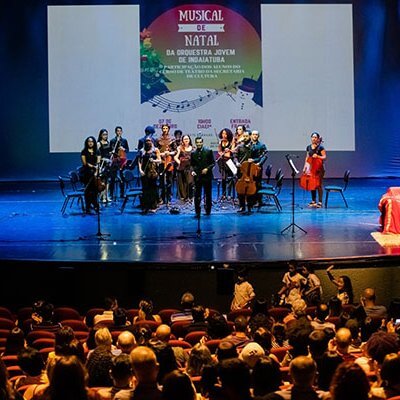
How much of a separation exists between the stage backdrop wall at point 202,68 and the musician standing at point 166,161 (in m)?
4.44

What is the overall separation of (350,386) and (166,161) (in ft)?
37.8

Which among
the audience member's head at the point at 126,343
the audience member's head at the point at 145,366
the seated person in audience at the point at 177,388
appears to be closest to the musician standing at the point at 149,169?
the audience member's head at the point at 126,343

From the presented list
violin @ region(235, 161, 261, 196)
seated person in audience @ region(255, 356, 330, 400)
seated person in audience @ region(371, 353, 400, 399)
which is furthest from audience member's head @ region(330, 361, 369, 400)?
violin @ region(235, 161, 261, 196)

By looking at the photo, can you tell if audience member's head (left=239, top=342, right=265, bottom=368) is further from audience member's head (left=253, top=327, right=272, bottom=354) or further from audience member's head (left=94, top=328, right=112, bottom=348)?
audience member's head (left=94, top=328, right=112, bottom=348)

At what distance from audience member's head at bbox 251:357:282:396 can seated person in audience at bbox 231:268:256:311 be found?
14.6 feet

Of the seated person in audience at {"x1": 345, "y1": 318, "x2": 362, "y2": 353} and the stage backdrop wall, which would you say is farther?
the stage backdrop wall

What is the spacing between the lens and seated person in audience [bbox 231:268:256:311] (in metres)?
8.74

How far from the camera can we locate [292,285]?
8.77m

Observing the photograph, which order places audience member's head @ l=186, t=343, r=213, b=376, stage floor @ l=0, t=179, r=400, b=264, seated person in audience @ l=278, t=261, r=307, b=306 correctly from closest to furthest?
audience member's head @ l=186, t=343, r=213, b=376, seated person in audience @ l=278, t=261, r=307, b=306, stage floor @ l=0, t=179, r=400, b=264

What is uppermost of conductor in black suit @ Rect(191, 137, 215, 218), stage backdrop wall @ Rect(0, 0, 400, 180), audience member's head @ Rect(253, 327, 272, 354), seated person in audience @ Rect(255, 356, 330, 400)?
stage backdrop wall @ Rect(0, 0, 400, 180)

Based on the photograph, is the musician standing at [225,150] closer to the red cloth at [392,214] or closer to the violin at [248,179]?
the violin at [248,179]

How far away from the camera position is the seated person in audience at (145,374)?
4031 mm

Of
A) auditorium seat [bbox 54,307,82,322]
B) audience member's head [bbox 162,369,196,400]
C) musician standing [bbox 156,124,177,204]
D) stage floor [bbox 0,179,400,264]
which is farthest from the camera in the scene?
musician standing [bbox 156,124,177,204]

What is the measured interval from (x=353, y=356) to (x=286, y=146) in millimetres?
14313
